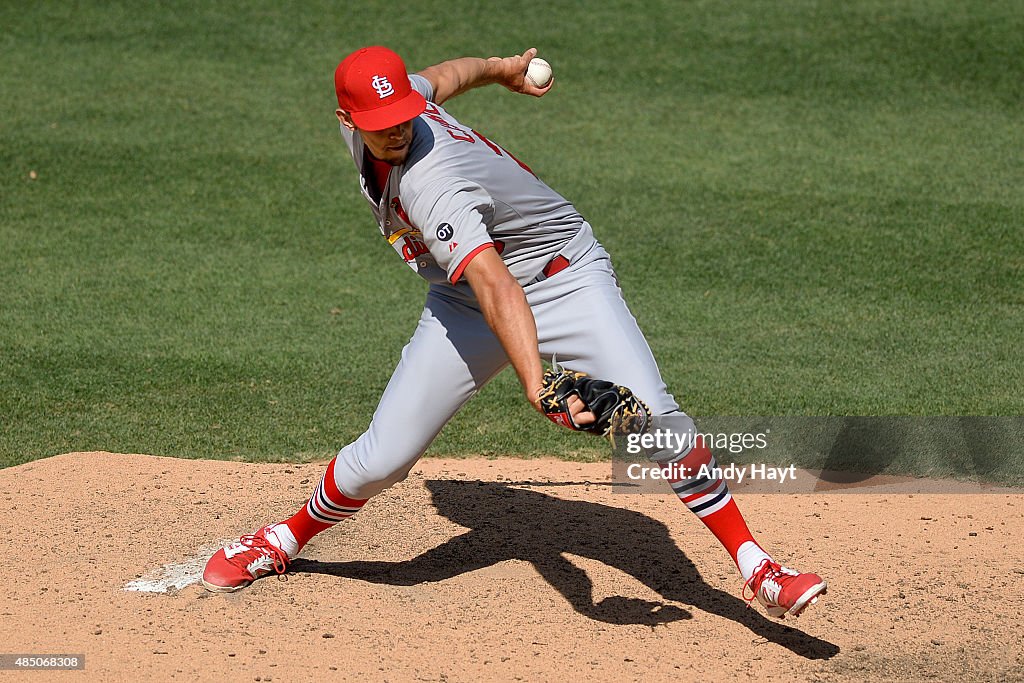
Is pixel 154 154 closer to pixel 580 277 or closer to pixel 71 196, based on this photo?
pixel 71 196

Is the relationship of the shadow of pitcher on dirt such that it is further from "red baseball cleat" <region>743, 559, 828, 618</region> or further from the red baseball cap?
the red baseball cap

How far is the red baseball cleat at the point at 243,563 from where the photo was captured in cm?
436

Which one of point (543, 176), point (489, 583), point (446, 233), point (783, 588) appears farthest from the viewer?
point (543, 176)

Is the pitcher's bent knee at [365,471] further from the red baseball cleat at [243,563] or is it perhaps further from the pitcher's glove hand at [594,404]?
the pitcher's glove hand at [594,404]

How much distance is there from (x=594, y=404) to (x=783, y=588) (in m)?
0.93

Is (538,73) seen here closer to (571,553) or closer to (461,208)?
(461,208)

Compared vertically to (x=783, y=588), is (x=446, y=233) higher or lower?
higher

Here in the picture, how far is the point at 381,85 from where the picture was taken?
374 cm

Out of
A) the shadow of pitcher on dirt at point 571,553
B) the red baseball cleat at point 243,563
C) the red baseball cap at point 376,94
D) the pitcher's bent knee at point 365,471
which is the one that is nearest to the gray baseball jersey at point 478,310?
the pitcher's bent knee at point 365,471

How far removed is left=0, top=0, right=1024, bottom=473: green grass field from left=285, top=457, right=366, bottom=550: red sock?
4.96ft

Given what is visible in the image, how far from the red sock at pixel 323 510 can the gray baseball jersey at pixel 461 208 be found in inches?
32.1

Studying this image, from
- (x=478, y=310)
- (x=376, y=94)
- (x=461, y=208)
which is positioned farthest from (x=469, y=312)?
(x=376, y=94)

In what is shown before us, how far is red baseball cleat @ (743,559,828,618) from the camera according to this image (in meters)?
3.79

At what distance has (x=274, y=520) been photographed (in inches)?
195
